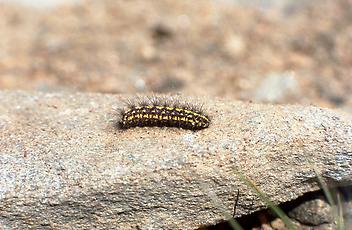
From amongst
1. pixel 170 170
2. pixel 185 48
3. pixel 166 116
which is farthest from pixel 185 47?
pixel 170 170

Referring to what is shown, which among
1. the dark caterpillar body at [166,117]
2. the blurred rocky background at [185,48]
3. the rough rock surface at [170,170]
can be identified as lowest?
the rough rock surface at [170,170]

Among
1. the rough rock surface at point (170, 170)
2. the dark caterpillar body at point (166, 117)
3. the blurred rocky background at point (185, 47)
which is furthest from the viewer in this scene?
the blurred rocky background at point (185, 47)

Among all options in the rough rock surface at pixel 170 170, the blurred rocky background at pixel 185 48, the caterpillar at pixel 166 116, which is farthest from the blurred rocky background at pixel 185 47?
the rough rock surface at pixel 170 170

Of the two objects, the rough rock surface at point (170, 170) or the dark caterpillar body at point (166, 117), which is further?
the dark caterpillar body at point (166, 117)

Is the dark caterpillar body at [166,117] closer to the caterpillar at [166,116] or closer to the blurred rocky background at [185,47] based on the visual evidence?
the caterpillar at [166,116]

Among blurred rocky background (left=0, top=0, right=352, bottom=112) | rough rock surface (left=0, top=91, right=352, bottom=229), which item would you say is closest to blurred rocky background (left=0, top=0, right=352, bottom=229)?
blurred rocky background (left=0, top=0, right=352, bottom=112)

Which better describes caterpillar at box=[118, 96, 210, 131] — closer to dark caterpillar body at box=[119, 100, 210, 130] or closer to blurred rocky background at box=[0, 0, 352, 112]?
dark caterpillar body at box=[119, 100, 210, 130]

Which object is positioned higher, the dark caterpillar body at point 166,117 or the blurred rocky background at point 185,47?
the blurred rocky background at point 185,47

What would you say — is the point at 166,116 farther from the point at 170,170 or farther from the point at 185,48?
the point at 185,48
